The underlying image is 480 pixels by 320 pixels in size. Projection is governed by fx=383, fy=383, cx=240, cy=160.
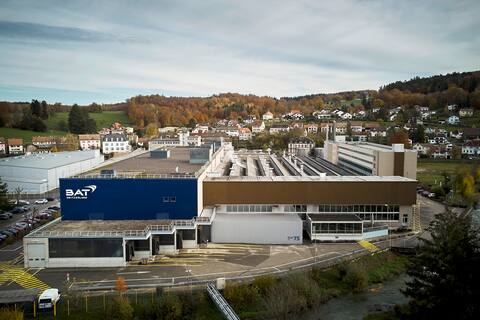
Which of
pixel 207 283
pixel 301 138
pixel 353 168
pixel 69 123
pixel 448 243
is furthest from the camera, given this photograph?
pixel 69 123

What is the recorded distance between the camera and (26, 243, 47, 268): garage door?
51.1 feet

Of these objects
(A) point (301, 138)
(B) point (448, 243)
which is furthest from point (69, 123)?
(B) point (448, 243)

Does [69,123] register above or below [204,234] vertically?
above

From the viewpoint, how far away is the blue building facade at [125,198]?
1823 cm

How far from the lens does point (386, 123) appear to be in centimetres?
7550

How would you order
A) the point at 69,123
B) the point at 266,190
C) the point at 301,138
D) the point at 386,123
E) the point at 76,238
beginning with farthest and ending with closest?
1. the point at 386,123
2. the point at 69,123
3. the point at 301,138
4. the point at 266,190
5. the point at 76,238

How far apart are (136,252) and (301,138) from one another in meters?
41.8

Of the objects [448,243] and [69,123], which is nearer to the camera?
[448,243]

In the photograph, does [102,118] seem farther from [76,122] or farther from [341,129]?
[341,129]

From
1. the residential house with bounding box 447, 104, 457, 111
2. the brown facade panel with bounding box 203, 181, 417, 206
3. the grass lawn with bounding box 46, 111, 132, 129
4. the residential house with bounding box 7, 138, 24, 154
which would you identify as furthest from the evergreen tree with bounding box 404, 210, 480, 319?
the residential house with bounding box 447, 104, 457, 111

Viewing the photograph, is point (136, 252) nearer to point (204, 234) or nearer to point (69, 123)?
point (204, 234)

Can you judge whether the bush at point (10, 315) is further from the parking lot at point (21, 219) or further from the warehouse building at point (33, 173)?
the warehouse building at point (33, 173)

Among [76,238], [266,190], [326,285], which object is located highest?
[266,190]

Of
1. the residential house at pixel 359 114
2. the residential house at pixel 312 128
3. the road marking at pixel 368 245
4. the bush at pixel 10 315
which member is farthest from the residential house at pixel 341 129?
the bush at pixel 10 315
